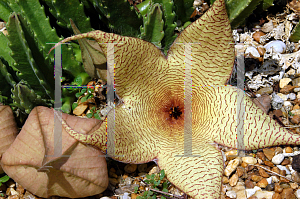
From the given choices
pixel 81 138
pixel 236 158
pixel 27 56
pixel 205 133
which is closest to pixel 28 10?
pixel 27 56

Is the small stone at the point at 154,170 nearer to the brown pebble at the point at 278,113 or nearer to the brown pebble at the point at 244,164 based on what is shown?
the brown pebble at the point at 244,164

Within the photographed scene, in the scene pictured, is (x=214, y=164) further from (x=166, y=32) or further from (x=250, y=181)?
(x=166, y=32)

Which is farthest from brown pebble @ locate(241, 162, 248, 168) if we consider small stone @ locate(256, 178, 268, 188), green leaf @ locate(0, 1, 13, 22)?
green leaf @ locate(0, 1, 13, 22)

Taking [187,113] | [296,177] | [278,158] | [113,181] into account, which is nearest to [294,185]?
[296,177]

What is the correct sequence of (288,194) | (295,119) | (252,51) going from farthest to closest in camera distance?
(252,51) < (295,119) < (288,194)

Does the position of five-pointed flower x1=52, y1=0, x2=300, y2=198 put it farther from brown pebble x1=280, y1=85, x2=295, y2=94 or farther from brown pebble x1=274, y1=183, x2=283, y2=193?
brown pebble x1=280, y1=85, x2=295, y2=94

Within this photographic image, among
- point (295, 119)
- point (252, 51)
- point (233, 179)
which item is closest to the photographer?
point (233, 179)

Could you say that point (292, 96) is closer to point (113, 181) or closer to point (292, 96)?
point (292, 96)
